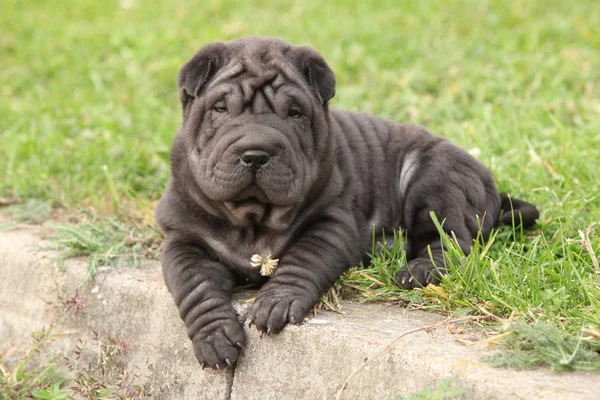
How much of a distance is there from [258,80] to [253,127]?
303mm

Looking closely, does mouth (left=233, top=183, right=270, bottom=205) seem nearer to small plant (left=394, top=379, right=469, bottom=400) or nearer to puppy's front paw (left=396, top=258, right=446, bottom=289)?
puppy's front paw (left=396, top=258, right=446, bottom=289)

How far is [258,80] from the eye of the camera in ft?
13.2

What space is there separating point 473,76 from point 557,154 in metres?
2.15

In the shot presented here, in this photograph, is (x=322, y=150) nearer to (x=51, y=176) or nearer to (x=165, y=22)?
(x=51, y=176)

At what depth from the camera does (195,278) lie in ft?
13.4

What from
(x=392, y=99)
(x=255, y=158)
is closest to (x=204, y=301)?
(x=255, y=158)

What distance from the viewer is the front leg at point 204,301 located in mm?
3832

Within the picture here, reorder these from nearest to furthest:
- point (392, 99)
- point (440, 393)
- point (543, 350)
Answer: point (440, 393) → point (543, 350) → point (392, 99)

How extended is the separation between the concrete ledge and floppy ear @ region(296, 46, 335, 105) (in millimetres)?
1156

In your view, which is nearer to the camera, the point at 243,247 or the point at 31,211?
the point at 243,247

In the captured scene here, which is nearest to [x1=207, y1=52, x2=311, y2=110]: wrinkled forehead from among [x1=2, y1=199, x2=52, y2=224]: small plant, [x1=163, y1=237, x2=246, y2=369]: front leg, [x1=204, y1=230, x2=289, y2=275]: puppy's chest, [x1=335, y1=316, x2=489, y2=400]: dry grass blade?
[x1=204, y1=230, x2=289, y2=275]: puppy's chest

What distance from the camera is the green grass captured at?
13.8 ft

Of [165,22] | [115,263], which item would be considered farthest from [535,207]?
[165,22]

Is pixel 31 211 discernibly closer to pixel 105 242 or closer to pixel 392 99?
pixel 105 242
